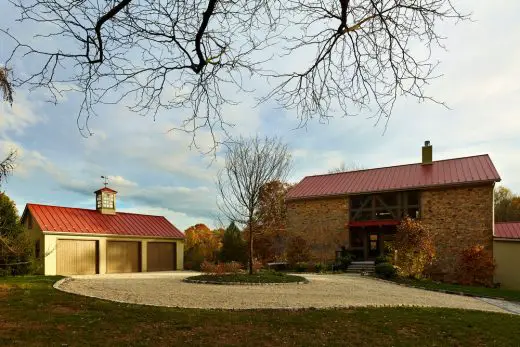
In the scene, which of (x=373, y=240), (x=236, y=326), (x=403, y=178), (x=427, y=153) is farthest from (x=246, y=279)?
(x=427, y=153)

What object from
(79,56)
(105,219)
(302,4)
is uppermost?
(302,4)

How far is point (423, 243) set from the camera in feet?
62.2

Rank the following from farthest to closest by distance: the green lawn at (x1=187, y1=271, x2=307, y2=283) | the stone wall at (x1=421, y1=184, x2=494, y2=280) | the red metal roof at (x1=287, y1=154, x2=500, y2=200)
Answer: the red metal roof at (x1=287, y1=154, x2=500, y2=200) → the stone wall at (x1=421, y1=184, x2=494, y2=280) → the green lawn at (x1=187, y1=271, x2=307, y2=283)

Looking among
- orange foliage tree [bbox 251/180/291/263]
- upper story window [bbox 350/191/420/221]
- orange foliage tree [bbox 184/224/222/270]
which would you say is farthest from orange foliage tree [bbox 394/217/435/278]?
orange foliage tree [bbox 184/224/222/270]

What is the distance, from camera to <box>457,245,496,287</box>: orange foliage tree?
19469 mm

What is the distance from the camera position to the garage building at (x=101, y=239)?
2134 cm

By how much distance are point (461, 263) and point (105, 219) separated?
20211 mm

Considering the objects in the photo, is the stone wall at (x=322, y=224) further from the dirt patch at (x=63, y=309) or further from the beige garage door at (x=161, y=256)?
the dirt patch at (x=63, y=309)

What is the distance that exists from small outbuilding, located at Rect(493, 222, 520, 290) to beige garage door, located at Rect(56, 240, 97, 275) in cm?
2130

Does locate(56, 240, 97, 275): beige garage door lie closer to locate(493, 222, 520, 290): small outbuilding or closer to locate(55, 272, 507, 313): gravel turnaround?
locate(55, 272, 507, 313): gravel turnaround

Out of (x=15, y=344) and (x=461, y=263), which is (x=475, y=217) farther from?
(x=15, y=344)

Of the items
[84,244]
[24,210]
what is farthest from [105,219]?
[24,210]

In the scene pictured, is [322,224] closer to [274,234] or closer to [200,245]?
[274,234]

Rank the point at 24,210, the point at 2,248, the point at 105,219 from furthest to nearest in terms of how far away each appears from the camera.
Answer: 1. the point at 105,219
2. the point at 24,210
3. the point at 2,248
